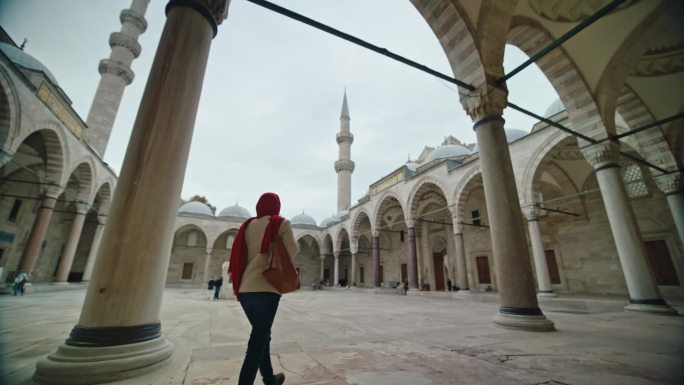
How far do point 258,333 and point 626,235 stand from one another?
8082 millimetres

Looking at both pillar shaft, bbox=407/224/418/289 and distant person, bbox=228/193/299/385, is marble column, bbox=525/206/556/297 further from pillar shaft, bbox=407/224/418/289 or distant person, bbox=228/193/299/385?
distant person, bbox=228/193/299/385

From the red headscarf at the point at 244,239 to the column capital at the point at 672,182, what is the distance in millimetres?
11491

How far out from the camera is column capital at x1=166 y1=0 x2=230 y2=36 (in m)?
2.73

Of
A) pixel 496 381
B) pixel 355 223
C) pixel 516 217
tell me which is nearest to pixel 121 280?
pixel 496 381

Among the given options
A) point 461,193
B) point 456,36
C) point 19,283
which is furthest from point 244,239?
point 19,283

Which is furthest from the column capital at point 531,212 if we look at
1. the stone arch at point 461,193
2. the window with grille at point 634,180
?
the window with grille at point 634,180

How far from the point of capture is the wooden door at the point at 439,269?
17938 mm

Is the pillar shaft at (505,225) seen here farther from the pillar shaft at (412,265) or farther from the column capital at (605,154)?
the pillar shaft at (412,265)

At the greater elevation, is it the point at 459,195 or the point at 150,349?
the point at 459,195

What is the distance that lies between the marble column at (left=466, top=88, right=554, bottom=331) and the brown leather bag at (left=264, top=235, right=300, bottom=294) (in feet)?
10.5

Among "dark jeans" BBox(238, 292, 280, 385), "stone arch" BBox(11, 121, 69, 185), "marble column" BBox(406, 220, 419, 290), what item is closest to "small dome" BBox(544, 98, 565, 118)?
"marble column" BBox(406, 220, 419, 290)

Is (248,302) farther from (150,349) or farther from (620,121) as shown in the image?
(620,121)

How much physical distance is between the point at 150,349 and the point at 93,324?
1.35 feet

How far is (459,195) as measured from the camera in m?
12.7
